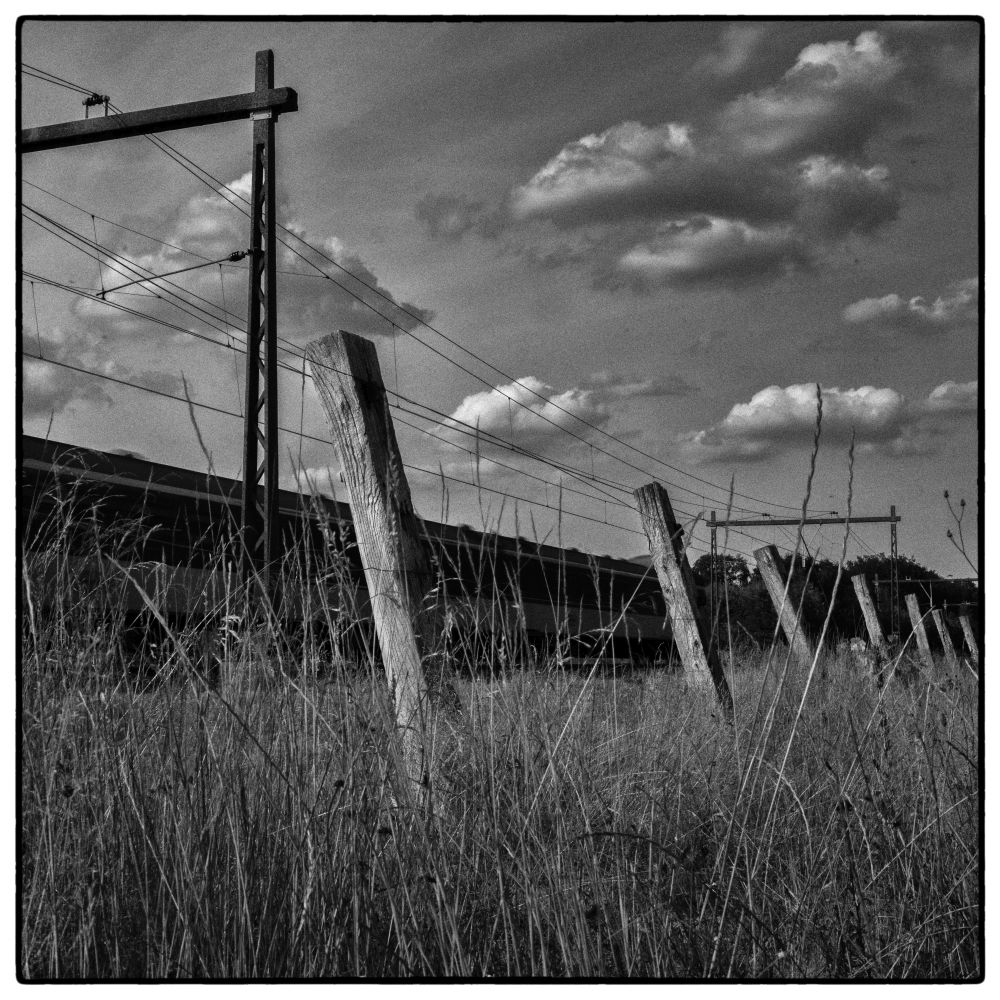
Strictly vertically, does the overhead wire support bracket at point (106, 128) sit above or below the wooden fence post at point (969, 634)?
above

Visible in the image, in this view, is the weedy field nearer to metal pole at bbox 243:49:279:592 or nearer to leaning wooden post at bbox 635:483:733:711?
leaning wooden post at bbox 635:483:733:711

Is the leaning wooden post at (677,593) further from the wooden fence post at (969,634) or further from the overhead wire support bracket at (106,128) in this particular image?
the overhead wire support bracket at (106,128)

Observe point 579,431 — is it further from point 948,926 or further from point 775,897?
point 948,926

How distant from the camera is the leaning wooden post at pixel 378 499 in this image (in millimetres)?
2561

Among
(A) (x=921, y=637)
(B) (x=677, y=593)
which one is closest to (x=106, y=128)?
(B) (x=677, y=593)

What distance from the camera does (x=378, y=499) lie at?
105 inches

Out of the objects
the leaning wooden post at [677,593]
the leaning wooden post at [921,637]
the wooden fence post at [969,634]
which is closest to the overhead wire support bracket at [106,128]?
the wooden fence post at [969,634]

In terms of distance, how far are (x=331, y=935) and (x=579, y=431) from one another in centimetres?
Answer: 119

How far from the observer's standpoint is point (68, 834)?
1.81m

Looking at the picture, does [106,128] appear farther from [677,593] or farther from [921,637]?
[921,637]

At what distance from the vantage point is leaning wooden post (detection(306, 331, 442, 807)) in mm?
2561

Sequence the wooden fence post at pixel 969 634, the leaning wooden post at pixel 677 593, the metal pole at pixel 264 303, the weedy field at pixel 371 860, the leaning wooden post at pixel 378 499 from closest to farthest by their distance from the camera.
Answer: the weedy field at pixel 371 860 < the wooden fence post at pixel 969 634 < the leaning wooden post at pixel 378 499 < the leaning wooden post at pixel 677 593 < the metal pole at pixel 264 303

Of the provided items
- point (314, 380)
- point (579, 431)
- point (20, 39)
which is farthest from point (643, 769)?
point (20, 39)

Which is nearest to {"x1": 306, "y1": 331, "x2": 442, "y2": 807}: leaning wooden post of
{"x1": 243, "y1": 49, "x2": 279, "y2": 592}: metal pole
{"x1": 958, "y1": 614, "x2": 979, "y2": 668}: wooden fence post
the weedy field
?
the weedy field
